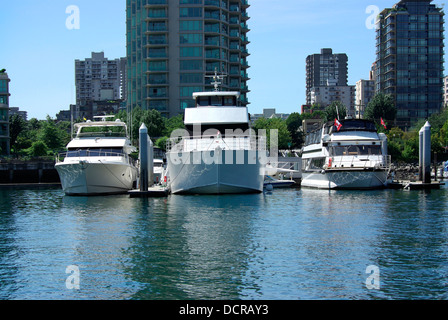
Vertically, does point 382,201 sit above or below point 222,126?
below

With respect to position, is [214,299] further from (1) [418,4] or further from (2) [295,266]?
(1) [418,4]

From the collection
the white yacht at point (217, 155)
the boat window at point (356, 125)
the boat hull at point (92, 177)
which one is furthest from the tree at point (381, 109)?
the boat hull at point (92, 177)

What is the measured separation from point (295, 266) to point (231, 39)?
9031 centimetres

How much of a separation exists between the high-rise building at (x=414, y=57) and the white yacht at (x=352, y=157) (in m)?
85.1

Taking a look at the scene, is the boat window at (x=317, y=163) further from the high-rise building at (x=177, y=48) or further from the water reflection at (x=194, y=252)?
the high-rise building at (x=177, y=48)

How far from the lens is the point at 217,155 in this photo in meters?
32.0

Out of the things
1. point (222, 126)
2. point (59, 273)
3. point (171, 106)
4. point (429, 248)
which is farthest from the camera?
point (171, 106)

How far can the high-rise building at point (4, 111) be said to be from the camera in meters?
82.2

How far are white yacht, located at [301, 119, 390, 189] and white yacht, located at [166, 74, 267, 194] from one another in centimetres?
943

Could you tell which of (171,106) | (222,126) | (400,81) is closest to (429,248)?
(222,126)

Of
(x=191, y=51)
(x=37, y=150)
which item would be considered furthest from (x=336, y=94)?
(x=37, y=150)
